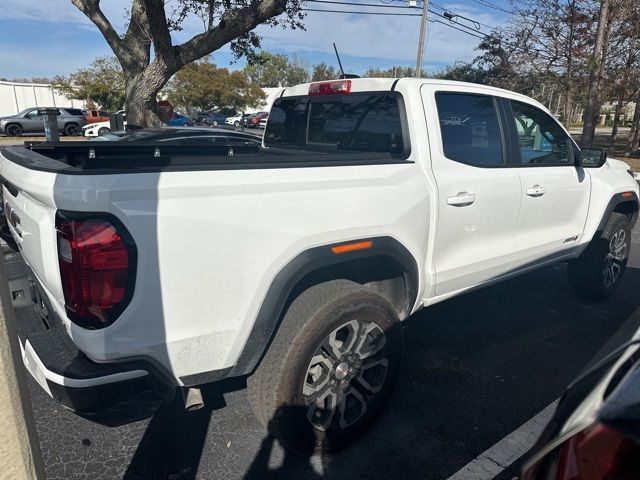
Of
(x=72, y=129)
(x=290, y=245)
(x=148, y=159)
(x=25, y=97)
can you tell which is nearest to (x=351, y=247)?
(x=290, y=245)

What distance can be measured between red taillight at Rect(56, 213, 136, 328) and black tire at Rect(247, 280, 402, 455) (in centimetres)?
80

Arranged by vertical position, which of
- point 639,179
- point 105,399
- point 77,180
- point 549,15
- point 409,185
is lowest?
point 639,179

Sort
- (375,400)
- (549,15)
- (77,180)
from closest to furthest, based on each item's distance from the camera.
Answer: (77,180) < (375,400) < (549,15)

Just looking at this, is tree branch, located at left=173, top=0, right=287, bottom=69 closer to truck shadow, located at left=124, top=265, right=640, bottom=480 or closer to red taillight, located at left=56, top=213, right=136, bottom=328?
truck shadow, located at left=124, top=265, right=640, bottom=480

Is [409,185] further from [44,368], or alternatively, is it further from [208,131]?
[208,131]

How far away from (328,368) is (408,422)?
0.78 m

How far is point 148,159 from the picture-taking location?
2.58 m

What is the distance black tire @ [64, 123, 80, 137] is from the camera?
28109 millimetres

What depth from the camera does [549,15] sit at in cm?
1777

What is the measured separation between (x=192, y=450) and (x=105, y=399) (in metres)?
0.91

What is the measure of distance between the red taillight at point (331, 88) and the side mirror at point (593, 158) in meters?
2.37

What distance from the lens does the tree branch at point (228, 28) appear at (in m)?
13.0

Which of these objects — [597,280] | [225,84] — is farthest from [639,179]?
[225,84]

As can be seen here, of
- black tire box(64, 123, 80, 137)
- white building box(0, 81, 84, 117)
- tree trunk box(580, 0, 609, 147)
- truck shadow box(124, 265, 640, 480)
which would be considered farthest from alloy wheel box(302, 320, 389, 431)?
white building box(0, 81, 84, 117)
